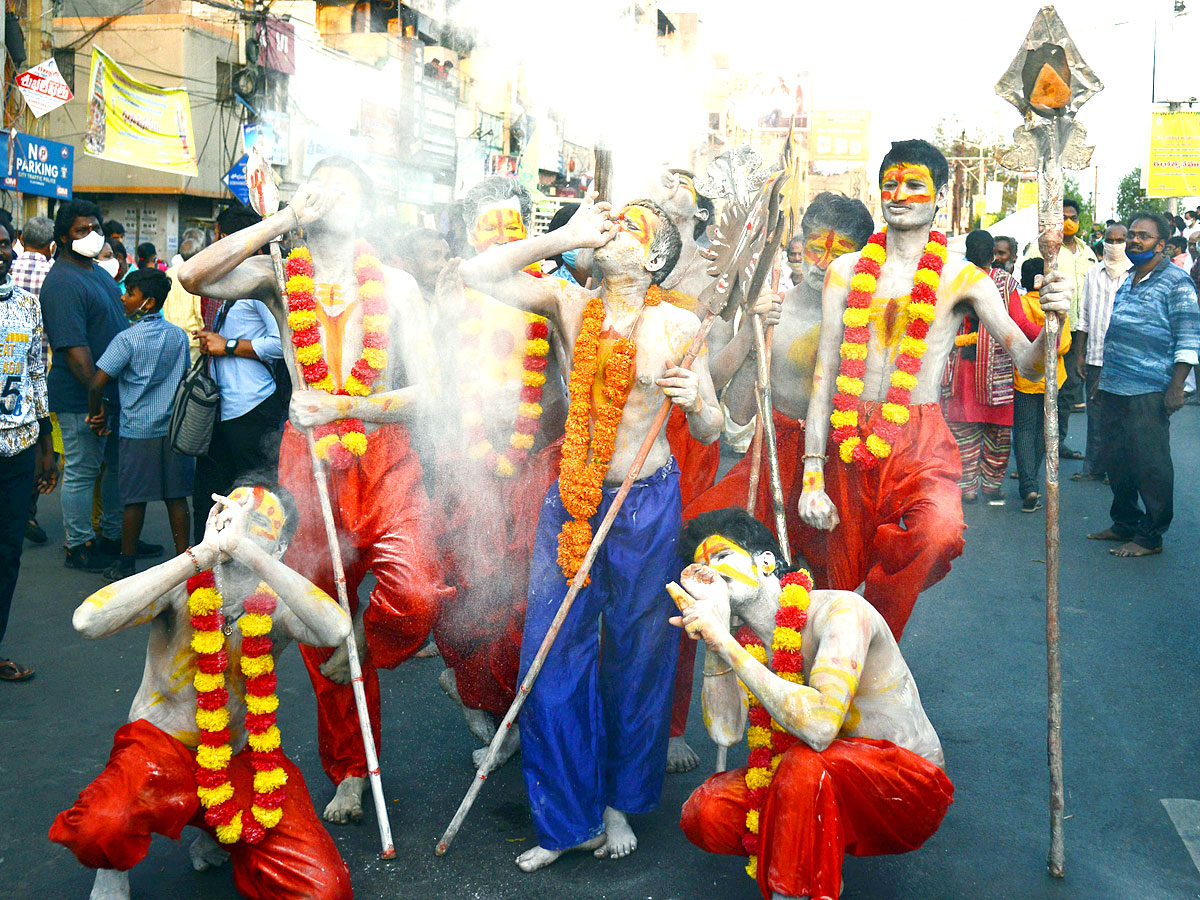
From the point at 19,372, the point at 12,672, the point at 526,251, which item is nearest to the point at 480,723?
the point at 526,251

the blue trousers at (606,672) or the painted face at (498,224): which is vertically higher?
the painted face at (498,224)

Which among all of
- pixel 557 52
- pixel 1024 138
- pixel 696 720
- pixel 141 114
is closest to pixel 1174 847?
pixel 696 720

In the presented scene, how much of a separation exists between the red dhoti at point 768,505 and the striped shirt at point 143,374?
11.3 ft

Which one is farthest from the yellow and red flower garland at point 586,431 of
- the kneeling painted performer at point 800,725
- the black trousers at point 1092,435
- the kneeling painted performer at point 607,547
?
the black trousers at point 1092,435

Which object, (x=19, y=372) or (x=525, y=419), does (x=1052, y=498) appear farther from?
(x=19, y=372)

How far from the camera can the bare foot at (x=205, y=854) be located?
128 inches

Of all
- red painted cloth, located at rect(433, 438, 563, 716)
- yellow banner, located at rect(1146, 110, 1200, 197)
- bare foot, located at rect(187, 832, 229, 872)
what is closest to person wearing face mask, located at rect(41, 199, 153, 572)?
red painted cloth, located at rect(433, 438, 563, 716)

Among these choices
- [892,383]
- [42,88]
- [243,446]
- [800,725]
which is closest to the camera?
[800,725]

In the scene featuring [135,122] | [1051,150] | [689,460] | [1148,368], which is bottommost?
[689,460]

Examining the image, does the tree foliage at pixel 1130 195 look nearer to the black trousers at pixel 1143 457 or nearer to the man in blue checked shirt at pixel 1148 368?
the man in blue checked shirt at pixel 1148 368

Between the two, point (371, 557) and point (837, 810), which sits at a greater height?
point (371, 557)

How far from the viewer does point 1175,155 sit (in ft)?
59.5

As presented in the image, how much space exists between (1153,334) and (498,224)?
4878 mm

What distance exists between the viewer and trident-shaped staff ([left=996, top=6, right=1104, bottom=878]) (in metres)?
3.43
